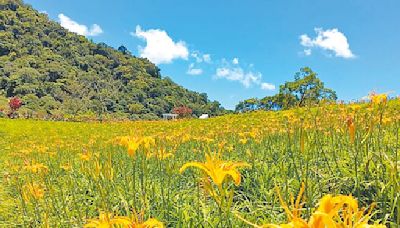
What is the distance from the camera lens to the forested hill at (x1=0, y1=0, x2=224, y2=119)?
153 ft

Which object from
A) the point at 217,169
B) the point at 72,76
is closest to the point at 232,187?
the point at 217,169

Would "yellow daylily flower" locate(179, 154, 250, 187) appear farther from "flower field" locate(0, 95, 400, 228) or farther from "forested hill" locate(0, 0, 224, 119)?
"forested hill" locate(0, 0, 224, 119)

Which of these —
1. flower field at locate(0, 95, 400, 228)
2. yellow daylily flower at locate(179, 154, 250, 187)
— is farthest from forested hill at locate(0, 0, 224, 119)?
yellow daylily flower at locate(179, 154, 250, 187)

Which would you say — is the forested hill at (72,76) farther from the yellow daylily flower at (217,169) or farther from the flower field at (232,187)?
the yellow daylily flower at (217,169)

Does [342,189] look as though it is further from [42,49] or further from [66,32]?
[66,32]

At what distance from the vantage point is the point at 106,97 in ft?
178

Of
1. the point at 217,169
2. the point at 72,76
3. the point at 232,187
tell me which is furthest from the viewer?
the point at 72,76

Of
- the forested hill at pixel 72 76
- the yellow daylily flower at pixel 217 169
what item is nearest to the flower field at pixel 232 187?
the yellow daylily flower at pixel 217 169

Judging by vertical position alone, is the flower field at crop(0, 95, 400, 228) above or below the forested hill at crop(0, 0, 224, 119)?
below

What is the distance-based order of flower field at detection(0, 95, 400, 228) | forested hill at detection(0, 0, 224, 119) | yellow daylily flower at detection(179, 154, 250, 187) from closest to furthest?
yellow daylily flower at detection(179, 154, 250, 187) < flower field at detection(0, 95, 400, 228) < forested hill at detection(0, 0, 224, 119)

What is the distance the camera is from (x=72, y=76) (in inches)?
2299

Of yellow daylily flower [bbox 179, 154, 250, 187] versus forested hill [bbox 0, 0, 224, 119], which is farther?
forested hill [bbox 0, 0, 224, 119]

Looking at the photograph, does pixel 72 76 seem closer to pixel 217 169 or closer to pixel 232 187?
pixel 232 187

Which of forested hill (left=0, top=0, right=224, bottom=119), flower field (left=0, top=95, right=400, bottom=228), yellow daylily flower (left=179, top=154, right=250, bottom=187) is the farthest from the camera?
forested hill (left=0, top=0, right=224, bottom=119)
